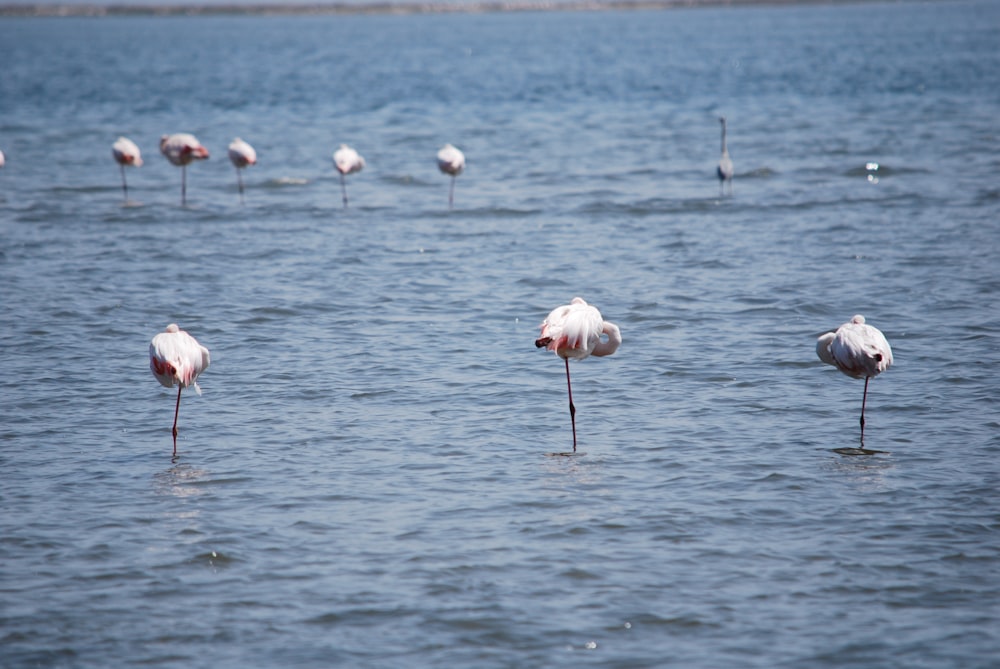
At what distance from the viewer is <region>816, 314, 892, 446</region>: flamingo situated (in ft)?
26.7

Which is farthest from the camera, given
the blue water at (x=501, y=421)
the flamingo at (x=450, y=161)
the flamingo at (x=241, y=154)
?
the flamingo at (x=241, y=154)

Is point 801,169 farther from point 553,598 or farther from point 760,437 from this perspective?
point 553,598

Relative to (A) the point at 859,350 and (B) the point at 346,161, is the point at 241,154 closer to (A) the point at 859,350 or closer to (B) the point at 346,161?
(B) the point at 346,161

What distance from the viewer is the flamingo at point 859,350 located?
8.15 metres

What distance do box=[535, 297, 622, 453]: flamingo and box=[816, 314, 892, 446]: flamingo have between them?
1558mm

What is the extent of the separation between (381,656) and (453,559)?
1.07m

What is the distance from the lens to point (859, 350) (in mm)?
8156

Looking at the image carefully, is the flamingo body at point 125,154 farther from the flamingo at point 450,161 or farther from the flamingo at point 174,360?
the flamingo at point 174,360

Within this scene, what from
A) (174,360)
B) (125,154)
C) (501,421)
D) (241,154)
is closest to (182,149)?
(241,154)

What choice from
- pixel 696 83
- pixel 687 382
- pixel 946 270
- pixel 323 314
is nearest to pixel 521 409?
pixel 687 382

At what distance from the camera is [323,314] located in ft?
Answer: 41.1

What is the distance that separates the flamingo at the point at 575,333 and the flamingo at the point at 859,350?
156cm

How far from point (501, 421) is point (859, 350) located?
9.05 ft

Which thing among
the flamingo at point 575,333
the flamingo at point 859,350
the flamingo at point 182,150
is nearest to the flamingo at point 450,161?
the flamingo at point 182,150
